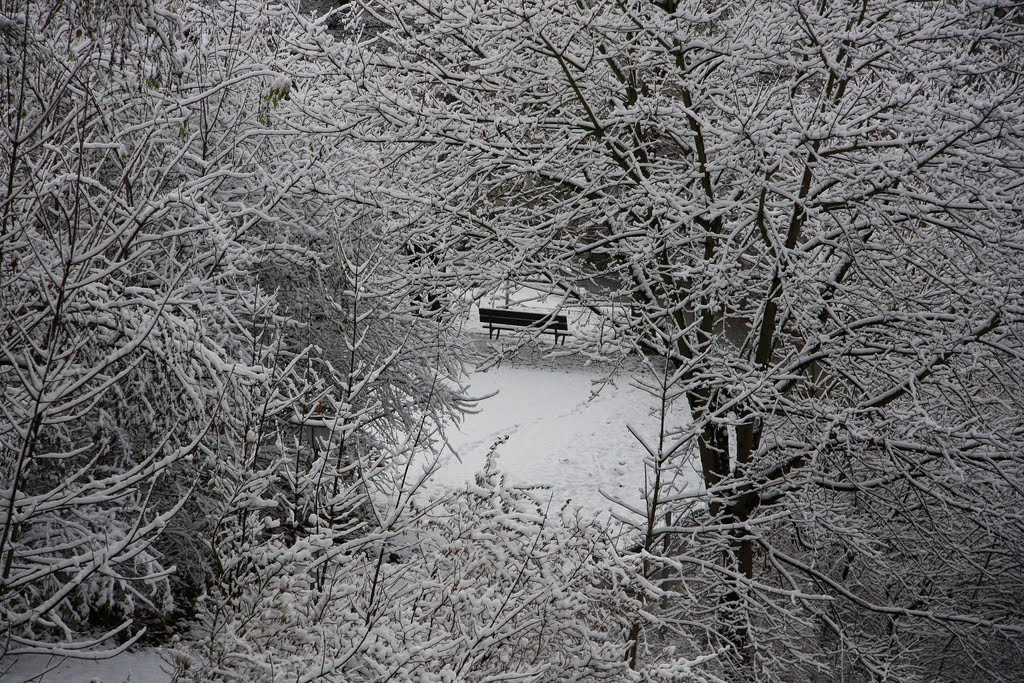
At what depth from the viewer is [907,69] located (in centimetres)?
628

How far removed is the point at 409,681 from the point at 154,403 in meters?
2.71

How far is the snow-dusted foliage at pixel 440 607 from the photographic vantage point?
12.2ft

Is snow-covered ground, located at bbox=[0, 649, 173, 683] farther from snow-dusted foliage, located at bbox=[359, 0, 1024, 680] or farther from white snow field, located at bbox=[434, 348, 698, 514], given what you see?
white snow field, located at bbox=[434, 348, 698, 514]

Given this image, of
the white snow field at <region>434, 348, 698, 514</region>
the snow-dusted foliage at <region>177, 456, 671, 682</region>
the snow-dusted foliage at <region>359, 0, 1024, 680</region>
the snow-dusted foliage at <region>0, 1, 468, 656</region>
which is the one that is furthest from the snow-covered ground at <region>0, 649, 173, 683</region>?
the white snow field at <region>434, 348, 698, 514</region>

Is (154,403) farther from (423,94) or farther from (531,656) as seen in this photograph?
(423,94)

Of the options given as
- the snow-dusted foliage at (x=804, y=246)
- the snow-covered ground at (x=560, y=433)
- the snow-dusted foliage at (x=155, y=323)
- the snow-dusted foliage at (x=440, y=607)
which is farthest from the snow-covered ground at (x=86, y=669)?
the snow-covered ground at (x=560, y=433)

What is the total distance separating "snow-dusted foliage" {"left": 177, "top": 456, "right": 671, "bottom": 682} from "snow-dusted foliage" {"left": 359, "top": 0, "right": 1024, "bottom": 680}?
964 mm

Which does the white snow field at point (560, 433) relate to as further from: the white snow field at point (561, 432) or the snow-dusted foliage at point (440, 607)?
the snow-dusted foliage at point (440, 607)

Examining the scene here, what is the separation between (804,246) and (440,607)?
13.6 ft

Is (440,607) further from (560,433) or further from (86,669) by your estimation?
(560,433)

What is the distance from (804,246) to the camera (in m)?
6.49

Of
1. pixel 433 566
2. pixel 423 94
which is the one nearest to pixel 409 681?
pixel 433 566

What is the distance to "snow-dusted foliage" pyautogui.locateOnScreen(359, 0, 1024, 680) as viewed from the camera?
19.7 feet

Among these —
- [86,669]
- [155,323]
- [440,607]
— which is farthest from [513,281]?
[86,669]
